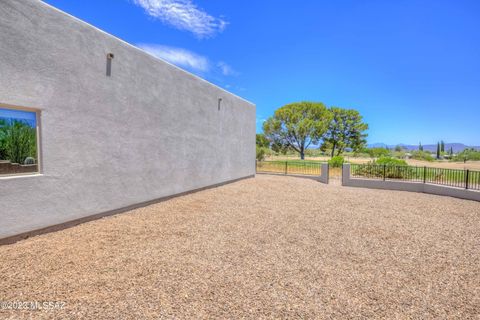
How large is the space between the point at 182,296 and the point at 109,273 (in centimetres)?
132

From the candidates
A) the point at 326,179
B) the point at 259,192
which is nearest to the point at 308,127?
the point at 326,179

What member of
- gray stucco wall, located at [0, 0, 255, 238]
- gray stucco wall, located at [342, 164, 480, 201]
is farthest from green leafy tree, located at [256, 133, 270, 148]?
gray stucco wall, located at [0, 0, 255, 238]

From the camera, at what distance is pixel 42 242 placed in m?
4.38

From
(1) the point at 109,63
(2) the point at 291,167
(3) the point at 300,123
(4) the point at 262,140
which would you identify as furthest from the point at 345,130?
(1) the point at 109,63

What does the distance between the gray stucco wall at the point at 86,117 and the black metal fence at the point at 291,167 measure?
350 inches

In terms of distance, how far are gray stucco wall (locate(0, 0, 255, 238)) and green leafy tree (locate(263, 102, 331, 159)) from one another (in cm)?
3265

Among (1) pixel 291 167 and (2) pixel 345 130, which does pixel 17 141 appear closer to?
(1) pixel 291 167

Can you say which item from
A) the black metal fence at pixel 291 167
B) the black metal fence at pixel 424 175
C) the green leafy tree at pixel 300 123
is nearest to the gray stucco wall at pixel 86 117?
the black metal fence at pixel 291 167

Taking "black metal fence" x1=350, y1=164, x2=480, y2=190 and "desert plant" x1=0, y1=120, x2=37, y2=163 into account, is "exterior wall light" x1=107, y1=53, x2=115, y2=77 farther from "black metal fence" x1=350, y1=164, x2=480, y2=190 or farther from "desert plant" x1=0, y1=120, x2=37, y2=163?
"black metal fence" x1=350, y1=164, x2=480, y2=190

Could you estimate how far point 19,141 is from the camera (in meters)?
4.56

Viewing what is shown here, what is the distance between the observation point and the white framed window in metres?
4.35

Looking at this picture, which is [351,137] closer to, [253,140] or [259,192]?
[253,140]

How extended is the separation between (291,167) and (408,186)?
6.81 m

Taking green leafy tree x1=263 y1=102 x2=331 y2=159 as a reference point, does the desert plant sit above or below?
below
